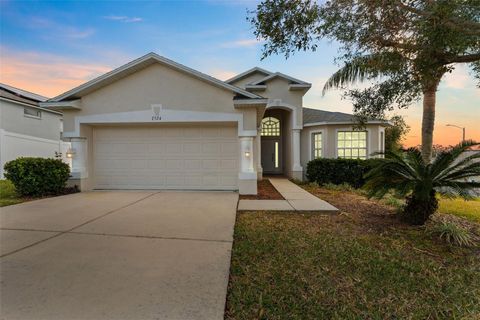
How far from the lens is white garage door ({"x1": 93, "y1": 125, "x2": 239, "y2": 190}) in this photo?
9297 mm

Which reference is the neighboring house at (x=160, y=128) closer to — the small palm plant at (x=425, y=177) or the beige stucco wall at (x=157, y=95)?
the beige stucco wall at (x=157, y=95)

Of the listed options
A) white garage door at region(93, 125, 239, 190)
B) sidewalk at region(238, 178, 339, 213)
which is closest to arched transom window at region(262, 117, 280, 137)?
white garage door at region(93, 125, 239, 190)

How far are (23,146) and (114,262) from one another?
660 inches

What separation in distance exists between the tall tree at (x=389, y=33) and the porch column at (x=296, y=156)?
7.93m

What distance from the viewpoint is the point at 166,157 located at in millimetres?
9422

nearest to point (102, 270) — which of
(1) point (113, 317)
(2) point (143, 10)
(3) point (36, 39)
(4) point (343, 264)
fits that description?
(1) point (113, 317)

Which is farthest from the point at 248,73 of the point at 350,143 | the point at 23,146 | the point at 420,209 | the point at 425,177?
the point at 23,146

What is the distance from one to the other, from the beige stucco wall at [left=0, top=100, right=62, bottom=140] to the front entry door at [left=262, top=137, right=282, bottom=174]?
1491 cm

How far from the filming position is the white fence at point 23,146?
45.9ft

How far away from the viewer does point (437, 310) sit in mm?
2559

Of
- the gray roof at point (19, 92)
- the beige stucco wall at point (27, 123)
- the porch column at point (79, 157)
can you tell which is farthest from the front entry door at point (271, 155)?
the gray roof at point (19, 92)

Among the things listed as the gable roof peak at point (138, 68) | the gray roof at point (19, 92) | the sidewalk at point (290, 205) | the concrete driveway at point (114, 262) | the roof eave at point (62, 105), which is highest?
the gray roof at point (19, 92)

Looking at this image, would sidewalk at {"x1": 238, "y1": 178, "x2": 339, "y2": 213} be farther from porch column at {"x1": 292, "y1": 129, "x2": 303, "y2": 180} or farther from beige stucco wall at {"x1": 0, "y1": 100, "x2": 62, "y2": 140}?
beige stucco wall at {"x1": 0, "y1": 100, "x2": 62, "y2": 140}

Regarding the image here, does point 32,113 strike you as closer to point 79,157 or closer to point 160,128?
point 79,157
